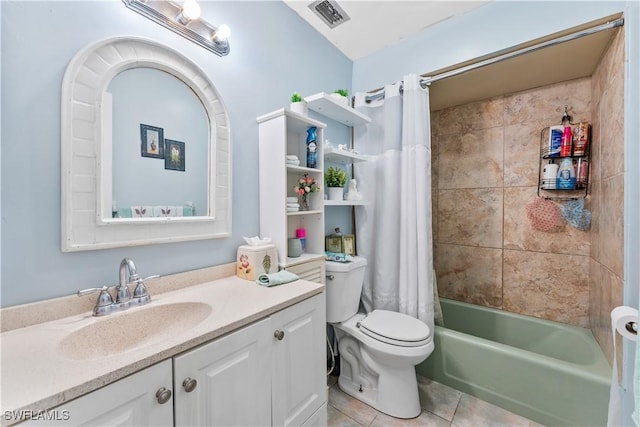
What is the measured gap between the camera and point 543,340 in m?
1.99

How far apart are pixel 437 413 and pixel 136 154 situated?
210 cm

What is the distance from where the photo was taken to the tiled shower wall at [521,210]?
1567 mm

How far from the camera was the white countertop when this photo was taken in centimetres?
55

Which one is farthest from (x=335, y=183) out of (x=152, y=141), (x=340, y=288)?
(x=152, y=141)

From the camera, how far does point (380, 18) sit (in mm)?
1787

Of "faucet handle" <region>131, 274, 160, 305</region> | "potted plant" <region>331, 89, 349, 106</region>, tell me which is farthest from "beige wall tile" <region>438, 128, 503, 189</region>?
"faucet handle" <region>131, 274, 160, 305</region>

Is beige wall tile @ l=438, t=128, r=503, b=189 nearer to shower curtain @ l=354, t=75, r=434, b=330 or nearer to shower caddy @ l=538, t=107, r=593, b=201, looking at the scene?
shower caddy @ l=538, t=107, r=593, b=201

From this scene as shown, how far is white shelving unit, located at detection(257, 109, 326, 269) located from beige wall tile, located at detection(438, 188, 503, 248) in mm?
1519

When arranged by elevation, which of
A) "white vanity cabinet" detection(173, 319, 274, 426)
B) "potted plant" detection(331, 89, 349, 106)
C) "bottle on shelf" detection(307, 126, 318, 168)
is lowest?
"white vanity cabinet" detection(173, 319, 274, 426)

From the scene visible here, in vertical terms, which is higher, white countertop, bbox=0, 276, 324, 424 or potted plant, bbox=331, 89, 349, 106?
potted plant, bbox=331, 89, 349, 106

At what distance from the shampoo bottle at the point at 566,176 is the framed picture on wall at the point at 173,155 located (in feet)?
8.12

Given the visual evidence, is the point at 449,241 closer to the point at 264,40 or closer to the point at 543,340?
the point at 543,340

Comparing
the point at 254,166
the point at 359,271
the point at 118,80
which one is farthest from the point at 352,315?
the point at 118,80

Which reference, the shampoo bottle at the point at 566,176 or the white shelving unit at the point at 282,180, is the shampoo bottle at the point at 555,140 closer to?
the shampoo bottle at the point at 566,176
